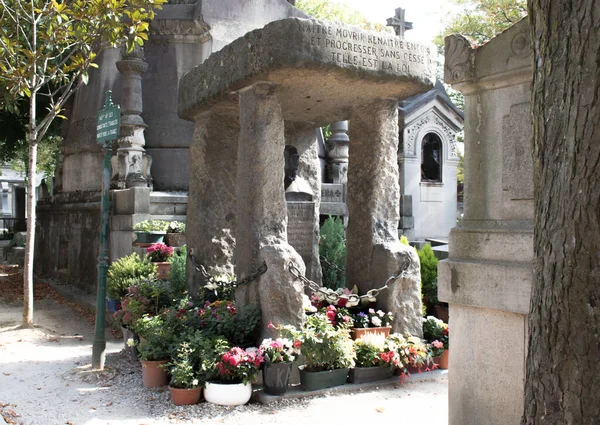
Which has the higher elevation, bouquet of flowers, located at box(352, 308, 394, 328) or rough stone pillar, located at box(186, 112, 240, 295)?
rough stone pillar, located at box(186, 112, 240, 295)

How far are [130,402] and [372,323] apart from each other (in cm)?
228

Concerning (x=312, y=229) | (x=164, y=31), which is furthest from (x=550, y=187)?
(x=164, y=31)

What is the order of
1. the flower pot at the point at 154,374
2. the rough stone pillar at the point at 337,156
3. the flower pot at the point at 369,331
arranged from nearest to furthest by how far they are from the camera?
the flower pot at the point at 154,374, the flower pot at the point at 369,331, the rough stone pillar at the point at 337,156

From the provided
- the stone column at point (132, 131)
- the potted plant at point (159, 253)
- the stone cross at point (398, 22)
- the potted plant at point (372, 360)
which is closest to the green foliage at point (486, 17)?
the stone cross at point (398, 22)

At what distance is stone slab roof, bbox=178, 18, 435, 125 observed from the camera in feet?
17.5

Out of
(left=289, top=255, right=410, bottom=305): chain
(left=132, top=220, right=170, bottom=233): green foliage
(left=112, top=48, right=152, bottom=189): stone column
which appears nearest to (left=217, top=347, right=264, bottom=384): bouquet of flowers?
(left=289, top=255, right=410, bottom=305): chain

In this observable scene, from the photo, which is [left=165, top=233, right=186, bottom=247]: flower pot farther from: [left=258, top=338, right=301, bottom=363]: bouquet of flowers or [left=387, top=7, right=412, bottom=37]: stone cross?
[left=387, top=7, right=412, bottom=37]: stone cross

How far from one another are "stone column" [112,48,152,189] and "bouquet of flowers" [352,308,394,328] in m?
5.91

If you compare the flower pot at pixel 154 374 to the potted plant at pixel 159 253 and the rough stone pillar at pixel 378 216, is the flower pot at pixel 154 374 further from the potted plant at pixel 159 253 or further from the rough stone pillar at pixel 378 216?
the potted plant at pixel 159 253

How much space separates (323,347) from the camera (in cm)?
530

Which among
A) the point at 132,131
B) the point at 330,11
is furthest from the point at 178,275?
the point at 330,11

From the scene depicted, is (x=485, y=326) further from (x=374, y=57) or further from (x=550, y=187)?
(x=374, y=57)

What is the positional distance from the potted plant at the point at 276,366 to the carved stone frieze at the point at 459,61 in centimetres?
266

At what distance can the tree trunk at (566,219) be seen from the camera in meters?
1.93
